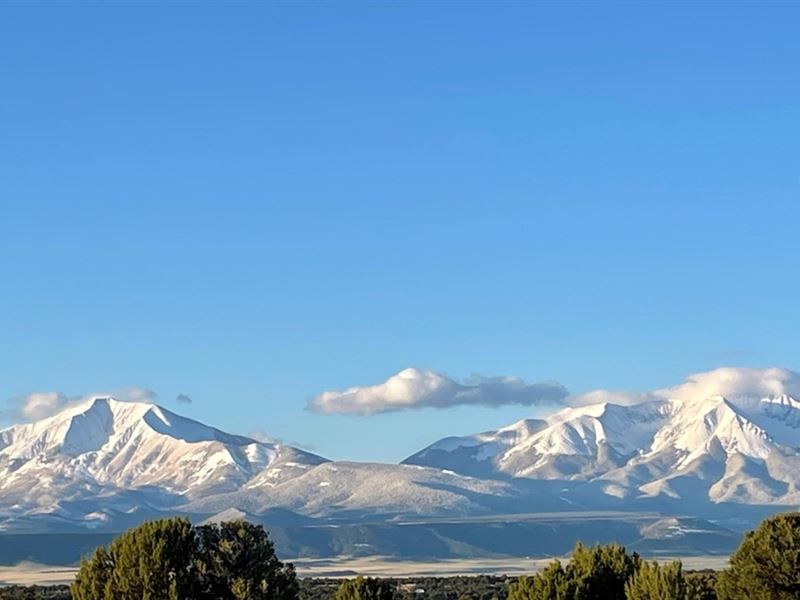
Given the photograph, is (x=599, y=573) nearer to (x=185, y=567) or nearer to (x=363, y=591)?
(x=363, y=591)

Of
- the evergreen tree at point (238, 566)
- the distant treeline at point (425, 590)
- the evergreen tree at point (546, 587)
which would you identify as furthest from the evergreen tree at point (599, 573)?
the distant treeline at point (425, 590)

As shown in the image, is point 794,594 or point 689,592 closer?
point 689,592

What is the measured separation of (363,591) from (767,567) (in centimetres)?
2581

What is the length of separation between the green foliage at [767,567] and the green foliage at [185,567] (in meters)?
28.7

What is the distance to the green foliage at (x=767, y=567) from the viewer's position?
91062 mm

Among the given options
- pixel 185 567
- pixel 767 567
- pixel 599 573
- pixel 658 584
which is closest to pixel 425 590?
pixel 767 567

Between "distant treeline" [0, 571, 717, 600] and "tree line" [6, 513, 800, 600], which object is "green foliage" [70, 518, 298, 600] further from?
"distant treeline" [0, 571, 717, 600]

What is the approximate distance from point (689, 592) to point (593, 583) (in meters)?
7.46

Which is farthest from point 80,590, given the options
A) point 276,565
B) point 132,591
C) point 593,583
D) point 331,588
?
point 331,588

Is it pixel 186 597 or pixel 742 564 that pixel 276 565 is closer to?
pixel 186 597

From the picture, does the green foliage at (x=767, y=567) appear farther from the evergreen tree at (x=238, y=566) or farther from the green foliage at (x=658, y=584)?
the evergreen tree at (x=238, y=566)

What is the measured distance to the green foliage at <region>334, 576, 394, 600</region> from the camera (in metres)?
89.3

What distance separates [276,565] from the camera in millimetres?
93125

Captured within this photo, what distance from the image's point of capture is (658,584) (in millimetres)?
81438
